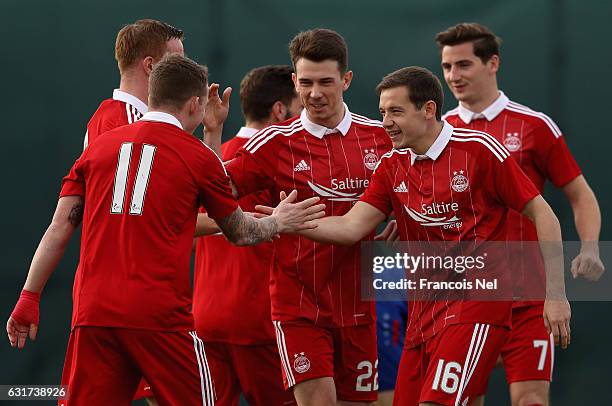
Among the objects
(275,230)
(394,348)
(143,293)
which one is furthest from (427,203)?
(394,348)

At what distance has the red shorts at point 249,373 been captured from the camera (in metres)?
6.25

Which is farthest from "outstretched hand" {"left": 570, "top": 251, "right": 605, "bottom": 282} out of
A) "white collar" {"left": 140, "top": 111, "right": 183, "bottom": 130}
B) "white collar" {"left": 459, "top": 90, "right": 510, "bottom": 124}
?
"white collar" {"left": 140, "top": 111, "right": 183, "bottom": 130}

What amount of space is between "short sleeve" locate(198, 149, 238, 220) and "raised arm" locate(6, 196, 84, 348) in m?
0.54

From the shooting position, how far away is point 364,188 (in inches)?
229

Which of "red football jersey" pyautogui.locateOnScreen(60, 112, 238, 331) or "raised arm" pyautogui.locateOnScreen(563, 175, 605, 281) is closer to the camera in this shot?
"red football jersey" pyautogui.locateOnScreen(60, 112, 238, 331)

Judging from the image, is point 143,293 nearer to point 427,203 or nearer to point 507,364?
point 427,203

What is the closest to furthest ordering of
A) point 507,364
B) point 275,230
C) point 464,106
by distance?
1. point 275,230
2. point 507,364
3. point 464,106

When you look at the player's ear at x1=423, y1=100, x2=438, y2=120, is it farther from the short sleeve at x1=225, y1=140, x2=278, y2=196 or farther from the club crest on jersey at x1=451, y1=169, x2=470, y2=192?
the short sleeve at x1=225, y1=140, x2=278, y2=196

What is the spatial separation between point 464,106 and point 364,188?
132 cm

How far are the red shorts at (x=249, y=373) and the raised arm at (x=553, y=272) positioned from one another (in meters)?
1.70

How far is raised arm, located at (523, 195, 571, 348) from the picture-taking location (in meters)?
5.13

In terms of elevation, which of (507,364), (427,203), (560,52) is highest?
(560,52)

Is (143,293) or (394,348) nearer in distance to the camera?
(143,293)

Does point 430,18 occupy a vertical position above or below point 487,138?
above
